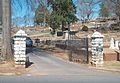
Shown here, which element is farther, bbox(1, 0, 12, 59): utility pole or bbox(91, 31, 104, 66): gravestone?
bbox(1, 0, 12, 59): utility pole

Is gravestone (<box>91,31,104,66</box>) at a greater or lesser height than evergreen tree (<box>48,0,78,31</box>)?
lesser

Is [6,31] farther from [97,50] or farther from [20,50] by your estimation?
[97,50]

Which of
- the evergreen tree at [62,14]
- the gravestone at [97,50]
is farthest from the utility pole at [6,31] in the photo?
the evergreen tree at [62,14]

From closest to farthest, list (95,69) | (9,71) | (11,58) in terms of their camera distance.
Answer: (9,71) → (95,69) → (11,58)

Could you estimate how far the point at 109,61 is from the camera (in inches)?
1093

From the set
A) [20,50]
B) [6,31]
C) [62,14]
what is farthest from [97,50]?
[62,14]

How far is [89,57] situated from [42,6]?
10.0 meters

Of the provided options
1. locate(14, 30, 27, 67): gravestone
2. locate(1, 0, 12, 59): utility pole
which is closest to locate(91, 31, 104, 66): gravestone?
locate(14, 30, 27, 67): gravestone

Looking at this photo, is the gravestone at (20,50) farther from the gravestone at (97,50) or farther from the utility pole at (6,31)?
the gravestone at (97,50)

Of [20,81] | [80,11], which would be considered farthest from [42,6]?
[80,11]

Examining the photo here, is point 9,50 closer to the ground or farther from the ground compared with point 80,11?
closer to the ground

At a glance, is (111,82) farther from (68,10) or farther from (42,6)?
(68,10)

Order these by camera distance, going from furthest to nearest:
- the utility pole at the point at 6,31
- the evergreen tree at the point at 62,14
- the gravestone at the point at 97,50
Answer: the evergreen tree at the point at 62,14, the utility pole at the point at 6,31, the gravestone at the point at 97,50

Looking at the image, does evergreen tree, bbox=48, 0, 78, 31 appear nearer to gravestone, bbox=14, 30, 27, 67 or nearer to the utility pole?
the utility pole
